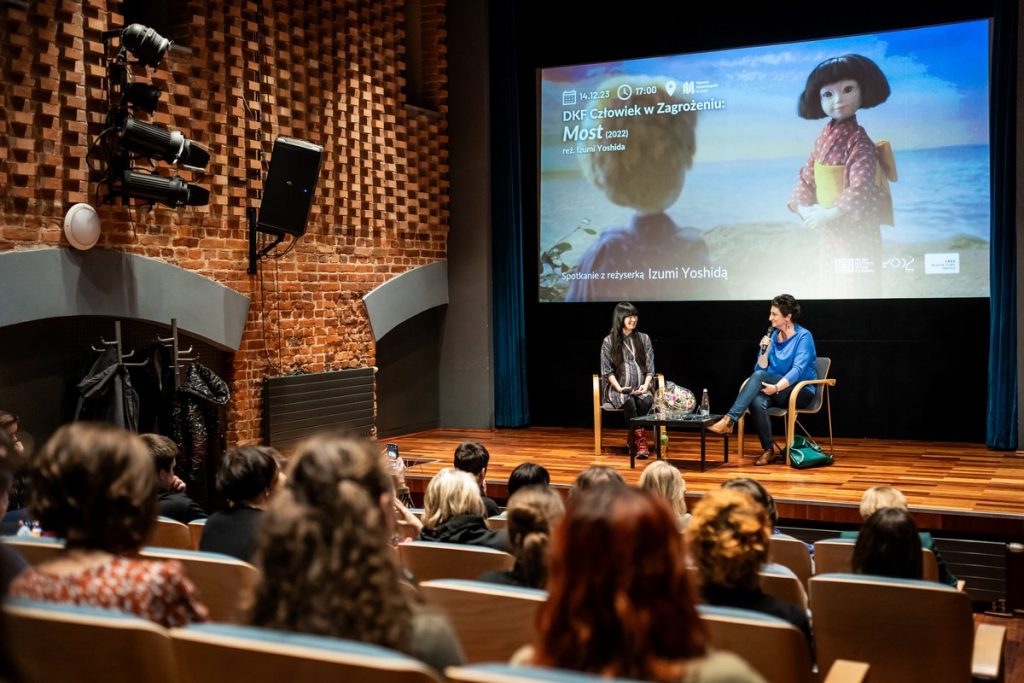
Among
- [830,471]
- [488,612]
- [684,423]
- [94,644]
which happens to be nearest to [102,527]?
[94,644]

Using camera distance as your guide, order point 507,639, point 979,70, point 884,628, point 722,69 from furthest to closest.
→ point 722,69, point 979,70, point 884,628, point 507,639

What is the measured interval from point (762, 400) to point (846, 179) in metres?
2.07

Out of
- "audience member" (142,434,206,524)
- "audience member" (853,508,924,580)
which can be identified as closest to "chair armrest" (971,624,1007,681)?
"audience member" (853,508,924,580)

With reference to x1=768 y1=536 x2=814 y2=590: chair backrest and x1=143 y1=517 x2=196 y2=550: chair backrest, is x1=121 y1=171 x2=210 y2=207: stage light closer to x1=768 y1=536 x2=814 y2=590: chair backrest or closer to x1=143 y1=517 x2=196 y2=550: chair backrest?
x1=143 y1=517 x2=196 y2=550: chair backrest

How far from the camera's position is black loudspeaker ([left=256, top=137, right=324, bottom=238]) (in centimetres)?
690

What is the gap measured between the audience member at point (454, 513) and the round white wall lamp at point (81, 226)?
132 inches

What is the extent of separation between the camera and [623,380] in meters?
7.73

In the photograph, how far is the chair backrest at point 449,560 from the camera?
9.78ft

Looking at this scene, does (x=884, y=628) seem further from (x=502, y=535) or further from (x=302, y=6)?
(x=302, y=6)

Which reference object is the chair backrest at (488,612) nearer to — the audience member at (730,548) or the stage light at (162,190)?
the audience member at (730,548)

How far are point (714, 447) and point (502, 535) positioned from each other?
4894 millimetres

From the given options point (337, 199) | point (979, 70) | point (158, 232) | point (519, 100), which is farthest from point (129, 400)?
point (979, 70)

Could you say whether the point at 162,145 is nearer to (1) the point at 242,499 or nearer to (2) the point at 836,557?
(1) the point at 242,499

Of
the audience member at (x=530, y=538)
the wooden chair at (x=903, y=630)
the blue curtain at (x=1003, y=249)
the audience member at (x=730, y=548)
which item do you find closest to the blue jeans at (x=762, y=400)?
the blue curtain at (x=1003, y=249)
